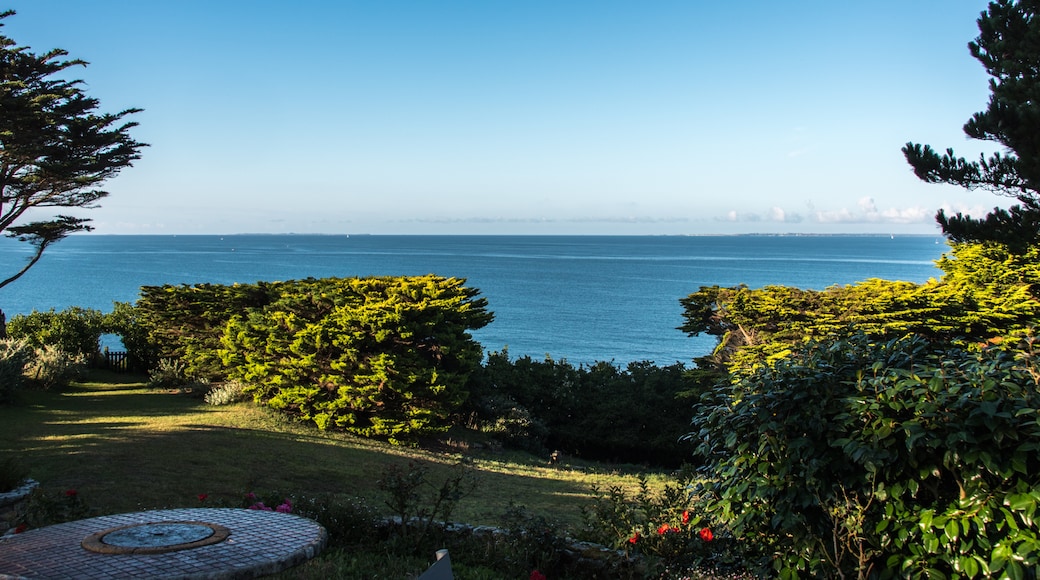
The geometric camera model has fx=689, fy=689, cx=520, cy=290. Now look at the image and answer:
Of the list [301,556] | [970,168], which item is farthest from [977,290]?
[301,556]

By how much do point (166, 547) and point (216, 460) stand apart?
6831 mm

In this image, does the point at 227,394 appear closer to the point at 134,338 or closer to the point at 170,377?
the point at 170,377

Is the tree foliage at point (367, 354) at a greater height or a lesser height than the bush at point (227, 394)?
greater

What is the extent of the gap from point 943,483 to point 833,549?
32.2 inches

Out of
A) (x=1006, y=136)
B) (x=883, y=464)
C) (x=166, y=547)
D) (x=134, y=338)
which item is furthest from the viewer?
(x=134, y=338)

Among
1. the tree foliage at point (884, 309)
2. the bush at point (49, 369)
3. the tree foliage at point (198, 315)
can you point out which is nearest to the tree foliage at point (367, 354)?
the tree foliage at point (198, 315)

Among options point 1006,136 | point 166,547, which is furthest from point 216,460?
point 1006,136

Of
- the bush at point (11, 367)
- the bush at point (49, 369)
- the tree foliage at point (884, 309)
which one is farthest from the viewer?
the bush at point (49, 369)

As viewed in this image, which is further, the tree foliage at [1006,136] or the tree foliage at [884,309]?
the tree foliage at [884,309]

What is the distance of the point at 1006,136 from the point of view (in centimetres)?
948

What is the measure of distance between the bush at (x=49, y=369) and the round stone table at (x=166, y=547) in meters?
14.4

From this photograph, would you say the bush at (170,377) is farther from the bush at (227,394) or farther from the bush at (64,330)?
the bush at (64,330)

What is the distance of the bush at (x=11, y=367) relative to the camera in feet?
46.9

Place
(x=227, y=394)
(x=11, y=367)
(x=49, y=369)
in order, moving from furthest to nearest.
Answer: (x=227, y=394) → (x=49, y=369) → (x=11, y=367)
